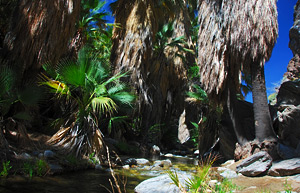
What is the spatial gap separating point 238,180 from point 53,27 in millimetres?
6486

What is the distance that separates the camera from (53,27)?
7.48m

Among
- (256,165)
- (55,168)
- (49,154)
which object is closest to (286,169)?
(256,165)

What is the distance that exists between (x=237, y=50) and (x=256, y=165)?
380 cm

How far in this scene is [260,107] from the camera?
8.09m

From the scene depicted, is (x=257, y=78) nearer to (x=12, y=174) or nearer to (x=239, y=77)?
(x=239, y=77)

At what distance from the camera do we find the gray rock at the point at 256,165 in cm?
607

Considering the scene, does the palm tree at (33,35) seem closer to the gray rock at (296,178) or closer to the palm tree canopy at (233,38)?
the palm tree canopy at (233,38)

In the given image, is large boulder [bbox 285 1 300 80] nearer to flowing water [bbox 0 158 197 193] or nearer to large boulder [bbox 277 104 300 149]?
large boulder [bbox 277 104 300 149]

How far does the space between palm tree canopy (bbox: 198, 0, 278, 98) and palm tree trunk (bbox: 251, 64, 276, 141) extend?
1.08 feet

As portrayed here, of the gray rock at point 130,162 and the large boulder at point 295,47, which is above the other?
the large boulder at point 295,47

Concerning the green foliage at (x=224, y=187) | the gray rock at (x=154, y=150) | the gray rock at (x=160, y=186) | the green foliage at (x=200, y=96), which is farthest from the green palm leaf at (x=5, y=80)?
the gray rock at (x=154, y=150)

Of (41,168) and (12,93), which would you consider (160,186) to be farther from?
(12,93)

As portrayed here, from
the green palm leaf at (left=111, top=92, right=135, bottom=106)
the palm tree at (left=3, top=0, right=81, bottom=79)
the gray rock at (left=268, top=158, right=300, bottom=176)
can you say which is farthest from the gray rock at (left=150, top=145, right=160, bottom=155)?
the gray rock at (left=268, top=158, right=300, bottom=176)

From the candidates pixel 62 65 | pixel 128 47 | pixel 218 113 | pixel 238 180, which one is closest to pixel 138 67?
pixel 128 47
